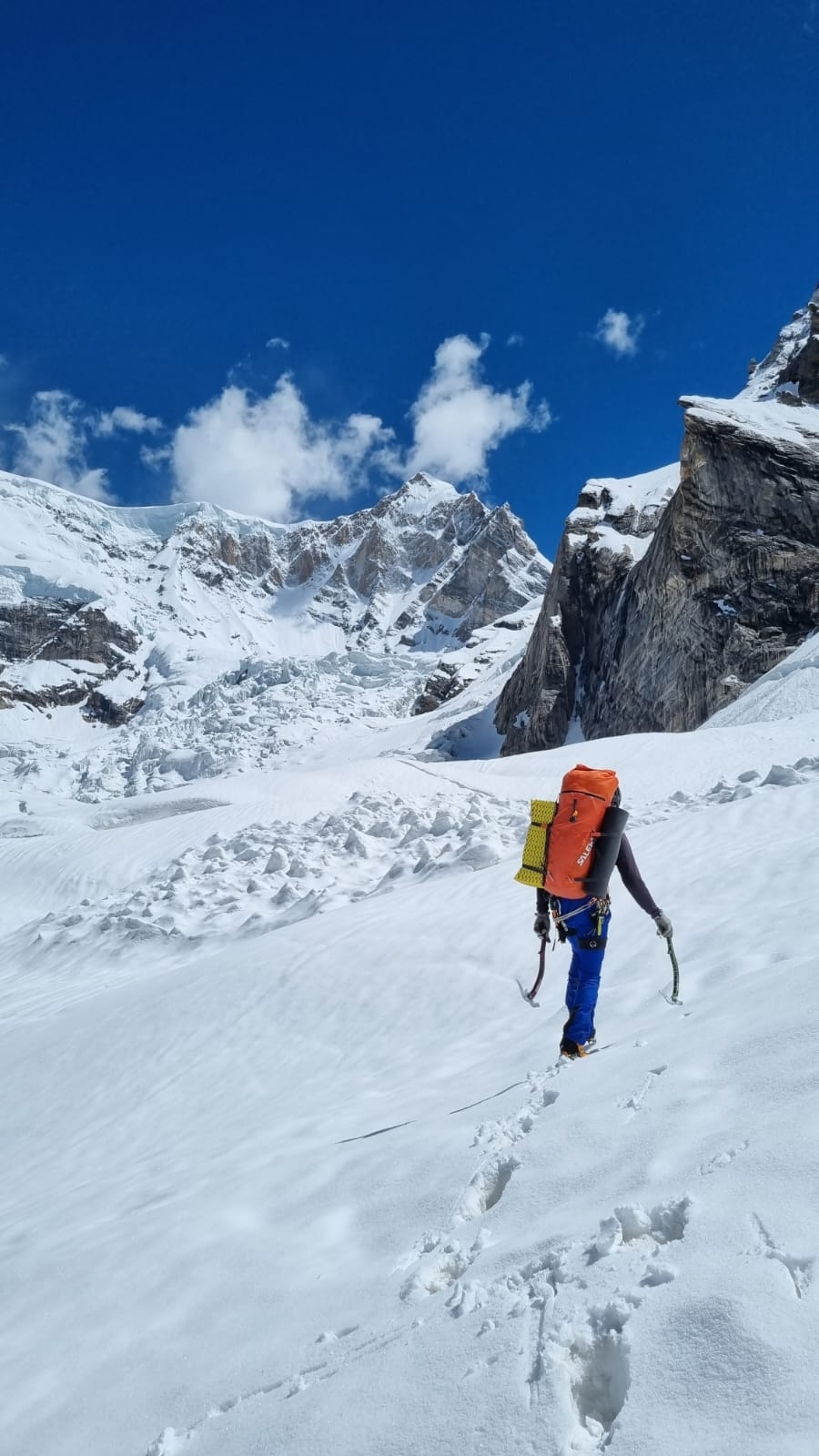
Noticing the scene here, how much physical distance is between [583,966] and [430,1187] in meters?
1.55

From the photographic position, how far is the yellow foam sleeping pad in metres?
4.36

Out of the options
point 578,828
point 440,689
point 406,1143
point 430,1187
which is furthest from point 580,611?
point 430,1187

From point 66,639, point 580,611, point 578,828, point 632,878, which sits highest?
point 66,639

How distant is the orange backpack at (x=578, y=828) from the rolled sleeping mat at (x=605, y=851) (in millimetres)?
19

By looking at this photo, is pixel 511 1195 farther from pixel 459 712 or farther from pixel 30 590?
pixel 30 590

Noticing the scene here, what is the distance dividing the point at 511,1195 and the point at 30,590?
141405mm

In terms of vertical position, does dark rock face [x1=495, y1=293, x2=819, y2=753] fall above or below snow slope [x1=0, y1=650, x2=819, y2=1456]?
above

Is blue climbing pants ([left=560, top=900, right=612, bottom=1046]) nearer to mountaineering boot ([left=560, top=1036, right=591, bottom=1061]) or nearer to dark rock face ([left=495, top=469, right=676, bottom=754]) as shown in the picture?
mountaineering boot ([left=560, top=1036, right=591, bottom=1061])

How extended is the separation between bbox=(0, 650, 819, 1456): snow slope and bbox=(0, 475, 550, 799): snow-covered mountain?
49.7 meters

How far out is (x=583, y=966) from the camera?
4297mm

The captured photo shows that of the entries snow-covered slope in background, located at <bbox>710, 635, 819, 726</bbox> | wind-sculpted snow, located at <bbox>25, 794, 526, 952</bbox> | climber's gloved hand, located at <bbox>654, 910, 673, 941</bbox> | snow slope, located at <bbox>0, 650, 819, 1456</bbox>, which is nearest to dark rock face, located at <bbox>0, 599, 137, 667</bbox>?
snow-covered slope in background, located at <bbox>710, 635, 819, 726</bbox>

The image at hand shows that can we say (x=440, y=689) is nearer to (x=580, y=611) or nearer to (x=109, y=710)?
(x=580, y=611)

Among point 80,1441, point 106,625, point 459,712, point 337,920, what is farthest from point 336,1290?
point 106,625

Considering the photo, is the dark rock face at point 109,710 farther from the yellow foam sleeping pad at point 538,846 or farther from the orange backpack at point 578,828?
the orange backpack at point 578,828
